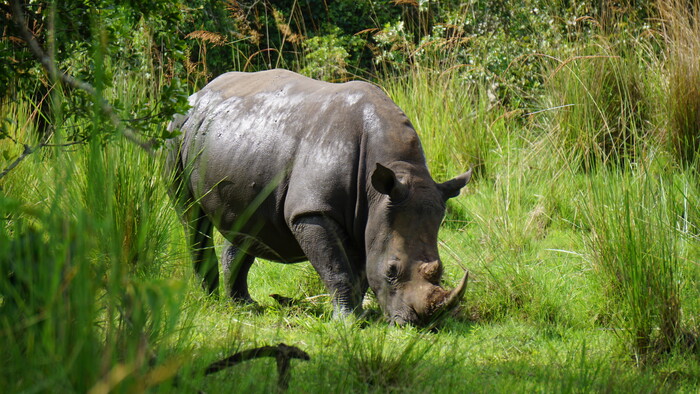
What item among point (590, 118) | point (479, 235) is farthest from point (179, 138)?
point (590, 118)

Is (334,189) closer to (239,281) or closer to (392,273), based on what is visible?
(392,273)

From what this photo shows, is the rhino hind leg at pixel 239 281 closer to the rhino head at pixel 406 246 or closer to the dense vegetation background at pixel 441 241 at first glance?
the dense vegetation background at pixel 441 241

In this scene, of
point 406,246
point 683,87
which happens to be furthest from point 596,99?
point 406,246

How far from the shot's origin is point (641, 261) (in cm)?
409

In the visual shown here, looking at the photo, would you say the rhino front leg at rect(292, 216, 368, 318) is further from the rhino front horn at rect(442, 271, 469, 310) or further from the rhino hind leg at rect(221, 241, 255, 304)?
the rhino hind leg at rect(221, 241, 255, 304)

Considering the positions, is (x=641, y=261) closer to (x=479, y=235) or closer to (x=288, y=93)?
(x=288, y=93)

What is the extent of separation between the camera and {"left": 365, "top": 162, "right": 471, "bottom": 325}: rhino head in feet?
15.4

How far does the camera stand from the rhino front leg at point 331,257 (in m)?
4.91

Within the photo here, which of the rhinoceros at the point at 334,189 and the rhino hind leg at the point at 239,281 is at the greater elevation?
the rhinoceros at the point at 334,189

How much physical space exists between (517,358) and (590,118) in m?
3.86

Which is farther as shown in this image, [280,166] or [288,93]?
[288,93]

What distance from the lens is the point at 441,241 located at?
6270 mm

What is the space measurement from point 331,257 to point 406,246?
1.40 ft

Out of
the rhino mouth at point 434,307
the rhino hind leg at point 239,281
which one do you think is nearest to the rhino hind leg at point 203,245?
the rhino hind leg at point 239,281
